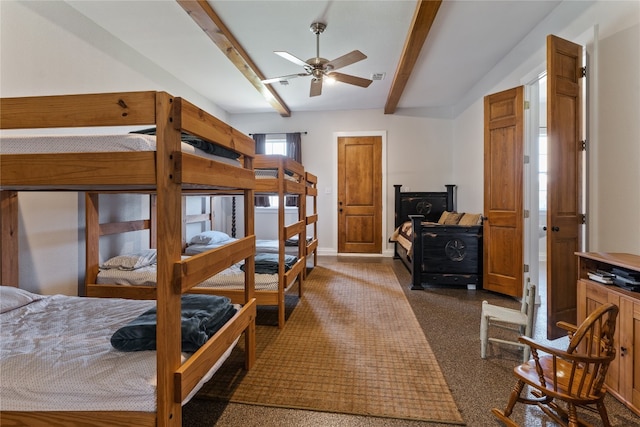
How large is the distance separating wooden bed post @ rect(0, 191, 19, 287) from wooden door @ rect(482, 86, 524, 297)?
13.5 ft

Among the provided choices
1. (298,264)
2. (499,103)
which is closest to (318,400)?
(298,264)

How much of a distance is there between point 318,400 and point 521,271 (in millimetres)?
2504

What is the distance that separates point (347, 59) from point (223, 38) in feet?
4.07

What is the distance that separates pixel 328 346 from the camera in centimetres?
193

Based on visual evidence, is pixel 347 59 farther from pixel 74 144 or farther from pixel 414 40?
pixel 74 144

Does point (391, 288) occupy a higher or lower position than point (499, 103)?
lower

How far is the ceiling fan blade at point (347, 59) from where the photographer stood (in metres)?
2.48

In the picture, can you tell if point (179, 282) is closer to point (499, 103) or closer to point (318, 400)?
point (318, 400)

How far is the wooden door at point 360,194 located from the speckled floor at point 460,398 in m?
2.79

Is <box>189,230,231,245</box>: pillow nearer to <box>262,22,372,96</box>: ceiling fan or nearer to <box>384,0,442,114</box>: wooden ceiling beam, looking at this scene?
<box>262,22,372,96</box>: ceiling fan

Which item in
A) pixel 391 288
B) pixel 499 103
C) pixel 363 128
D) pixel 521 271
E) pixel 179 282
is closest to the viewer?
pixel 179 282

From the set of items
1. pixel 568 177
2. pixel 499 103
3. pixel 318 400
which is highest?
pixel 499 103

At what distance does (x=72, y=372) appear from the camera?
990mm

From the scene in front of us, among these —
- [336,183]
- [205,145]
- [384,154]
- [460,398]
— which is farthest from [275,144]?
[460,398]
